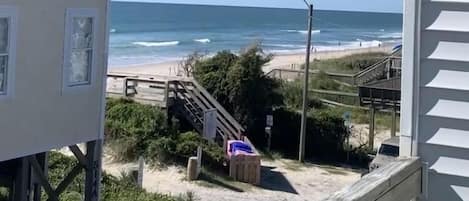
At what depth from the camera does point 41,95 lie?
370 inches

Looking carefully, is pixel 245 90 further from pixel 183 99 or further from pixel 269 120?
pixel 183 99

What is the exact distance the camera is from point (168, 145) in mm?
20531

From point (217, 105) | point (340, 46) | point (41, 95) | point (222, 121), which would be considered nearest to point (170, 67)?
point (217, 105)

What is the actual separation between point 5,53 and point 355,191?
7.15 meters

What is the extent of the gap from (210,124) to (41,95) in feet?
43.5

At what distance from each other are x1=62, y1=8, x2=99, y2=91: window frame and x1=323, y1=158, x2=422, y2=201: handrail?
7.52 m

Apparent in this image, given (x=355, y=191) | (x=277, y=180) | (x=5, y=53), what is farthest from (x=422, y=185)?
(x=277, y=180)

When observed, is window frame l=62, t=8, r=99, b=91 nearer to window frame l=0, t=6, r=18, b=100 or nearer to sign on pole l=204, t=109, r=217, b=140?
window frame l=0, t=6, r=18, b=100

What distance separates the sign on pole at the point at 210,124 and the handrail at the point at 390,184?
63.6 feet

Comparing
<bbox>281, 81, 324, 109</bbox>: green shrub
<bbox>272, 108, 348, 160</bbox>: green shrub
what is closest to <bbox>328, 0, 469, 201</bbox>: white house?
<bbox>272, 108, 348, 160</bbox>: green shrub

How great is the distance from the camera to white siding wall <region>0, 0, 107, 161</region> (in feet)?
28.9

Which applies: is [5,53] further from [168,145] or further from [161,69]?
[161,69]

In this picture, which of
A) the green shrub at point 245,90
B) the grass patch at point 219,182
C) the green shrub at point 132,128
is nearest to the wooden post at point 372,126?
the green shrub at point 245,90

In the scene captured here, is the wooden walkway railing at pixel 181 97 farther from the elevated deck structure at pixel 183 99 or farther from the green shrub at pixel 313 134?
the green shrub at pixel 313 134
